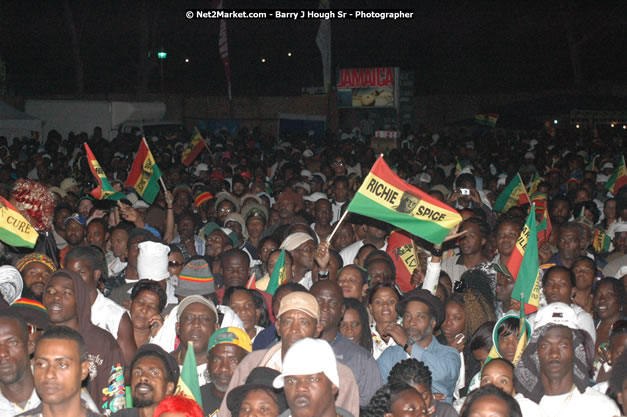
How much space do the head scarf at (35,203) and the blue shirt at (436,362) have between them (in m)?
4.13

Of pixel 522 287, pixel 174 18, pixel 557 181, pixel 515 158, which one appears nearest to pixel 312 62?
pixel 174 18

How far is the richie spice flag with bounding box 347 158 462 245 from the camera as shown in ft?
24.0

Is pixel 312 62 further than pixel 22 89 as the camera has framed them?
Yes

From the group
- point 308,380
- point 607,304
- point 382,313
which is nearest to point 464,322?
point 382,313

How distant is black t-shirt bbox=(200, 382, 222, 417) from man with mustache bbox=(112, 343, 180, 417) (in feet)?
0.98

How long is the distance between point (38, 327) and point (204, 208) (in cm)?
566

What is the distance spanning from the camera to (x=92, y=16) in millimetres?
47156

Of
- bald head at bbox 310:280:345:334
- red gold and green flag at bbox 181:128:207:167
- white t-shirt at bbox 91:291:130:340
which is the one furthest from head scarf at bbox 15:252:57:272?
red gold and green flag at bbox 181:128:207:167

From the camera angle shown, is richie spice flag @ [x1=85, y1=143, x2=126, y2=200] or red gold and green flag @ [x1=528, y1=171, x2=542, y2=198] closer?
richie spice flag @ [x1=85, y1=143, x2=126, y2=200]

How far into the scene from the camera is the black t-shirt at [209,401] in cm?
511

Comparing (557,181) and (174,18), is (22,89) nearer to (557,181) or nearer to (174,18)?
(174,18)

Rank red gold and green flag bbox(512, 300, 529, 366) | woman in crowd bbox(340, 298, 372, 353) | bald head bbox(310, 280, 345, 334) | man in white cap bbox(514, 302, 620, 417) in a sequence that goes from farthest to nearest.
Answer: woman in crowd bbox(340, 298, 372, 353) < bald head bbox(310, 280, 345, 334) < red gold and green flag bbox(512, 300, 529, 366) < man in white cap bbox(514, 302, 620, 417)

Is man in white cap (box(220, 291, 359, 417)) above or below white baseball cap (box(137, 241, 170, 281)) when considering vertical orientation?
below

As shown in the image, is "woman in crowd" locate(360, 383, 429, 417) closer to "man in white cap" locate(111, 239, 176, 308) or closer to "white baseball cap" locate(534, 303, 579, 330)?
A: "white baseball cap" locate(534, 303, 579, 330)
